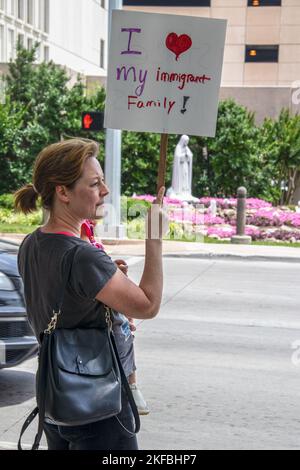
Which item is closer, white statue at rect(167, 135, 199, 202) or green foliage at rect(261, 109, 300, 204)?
white statue at rect(167, 135, 199, 202)

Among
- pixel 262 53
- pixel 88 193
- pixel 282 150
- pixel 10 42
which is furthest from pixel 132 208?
pixel 262 53

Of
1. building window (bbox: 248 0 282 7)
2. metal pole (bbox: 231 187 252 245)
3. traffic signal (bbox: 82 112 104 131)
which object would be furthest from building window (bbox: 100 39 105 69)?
traffic signal (bbox: 82 112 104 131)

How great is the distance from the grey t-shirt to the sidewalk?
13.7m

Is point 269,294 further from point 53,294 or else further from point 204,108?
point 53,294

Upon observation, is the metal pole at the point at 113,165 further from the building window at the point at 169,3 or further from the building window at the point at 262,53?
the building window at the point at 169,3

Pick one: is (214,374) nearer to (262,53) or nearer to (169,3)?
(262,53)

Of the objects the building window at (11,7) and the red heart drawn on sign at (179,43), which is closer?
the red heart drawn on sign at (179,43)

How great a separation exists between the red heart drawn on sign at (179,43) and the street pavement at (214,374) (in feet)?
8.81

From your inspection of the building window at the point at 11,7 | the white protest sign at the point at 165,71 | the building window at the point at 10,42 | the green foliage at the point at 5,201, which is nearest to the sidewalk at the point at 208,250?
the green foliage at the point at 5,201

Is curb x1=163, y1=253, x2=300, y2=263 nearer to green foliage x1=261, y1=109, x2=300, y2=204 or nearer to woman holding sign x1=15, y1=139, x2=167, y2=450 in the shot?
green foliage x1=261, y1=109, x2=300, y2=204

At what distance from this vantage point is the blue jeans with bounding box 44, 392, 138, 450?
293 centimetres

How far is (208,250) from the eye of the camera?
59.1 feet

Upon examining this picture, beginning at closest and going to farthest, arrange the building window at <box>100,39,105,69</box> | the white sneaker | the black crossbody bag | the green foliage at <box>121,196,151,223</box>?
the black crossbody bag → the white sneaker → the green foliage at <box>121,196,151,223</box> → the building window at <box>100,39,105,69</box>

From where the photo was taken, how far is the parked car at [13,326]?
6.24 metres
